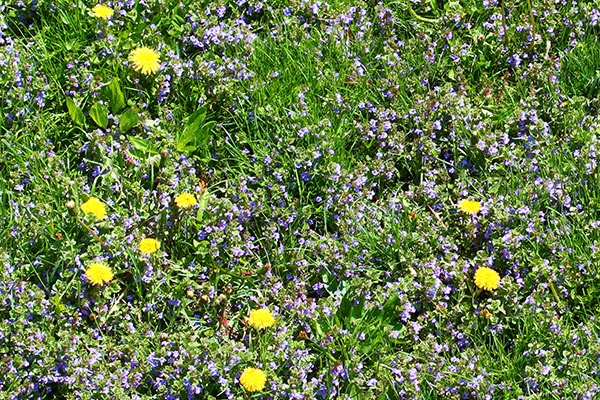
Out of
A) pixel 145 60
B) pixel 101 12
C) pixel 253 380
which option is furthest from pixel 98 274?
pixel 101 12

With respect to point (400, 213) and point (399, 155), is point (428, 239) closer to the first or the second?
point (400, 213)

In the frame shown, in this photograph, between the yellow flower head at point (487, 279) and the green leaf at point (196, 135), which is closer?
the yellow flower head at point (487, 279)

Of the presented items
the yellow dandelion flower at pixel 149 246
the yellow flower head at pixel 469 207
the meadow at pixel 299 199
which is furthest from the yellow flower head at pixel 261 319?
the yellow flower head at pixel 469 207

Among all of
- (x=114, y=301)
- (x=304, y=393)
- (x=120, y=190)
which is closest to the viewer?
(x=304, y=393)

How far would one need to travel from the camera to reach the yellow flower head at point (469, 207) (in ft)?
12.4

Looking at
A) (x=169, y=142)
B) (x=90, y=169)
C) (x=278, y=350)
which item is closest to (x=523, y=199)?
(x=278, y=350)

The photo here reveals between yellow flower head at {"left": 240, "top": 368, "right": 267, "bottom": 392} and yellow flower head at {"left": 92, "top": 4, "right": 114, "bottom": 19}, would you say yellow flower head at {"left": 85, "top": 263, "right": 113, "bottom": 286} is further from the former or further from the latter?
yellow flower head at {"left": 92, "top": 4, "right": 114, "bottom": 19}

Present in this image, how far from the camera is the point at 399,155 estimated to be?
414 centimetres

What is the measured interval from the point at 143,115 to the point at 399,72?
1459 millimetres

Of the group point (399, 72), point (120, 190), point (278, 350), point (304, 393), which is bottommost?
point (304, 393)

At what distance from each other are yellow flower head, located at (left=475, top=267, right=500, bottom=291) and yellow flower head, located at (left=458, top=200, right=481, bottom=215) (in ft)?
1.07

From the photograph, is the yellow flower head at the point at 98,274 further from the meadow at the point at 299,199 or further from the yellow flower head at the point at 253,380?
the yellow flower head at the point at 253,380

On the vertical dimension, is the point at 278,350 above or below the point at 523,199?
below

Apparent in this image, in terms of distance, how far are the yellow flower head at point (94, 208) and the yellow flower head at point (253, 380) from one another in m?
1.02
